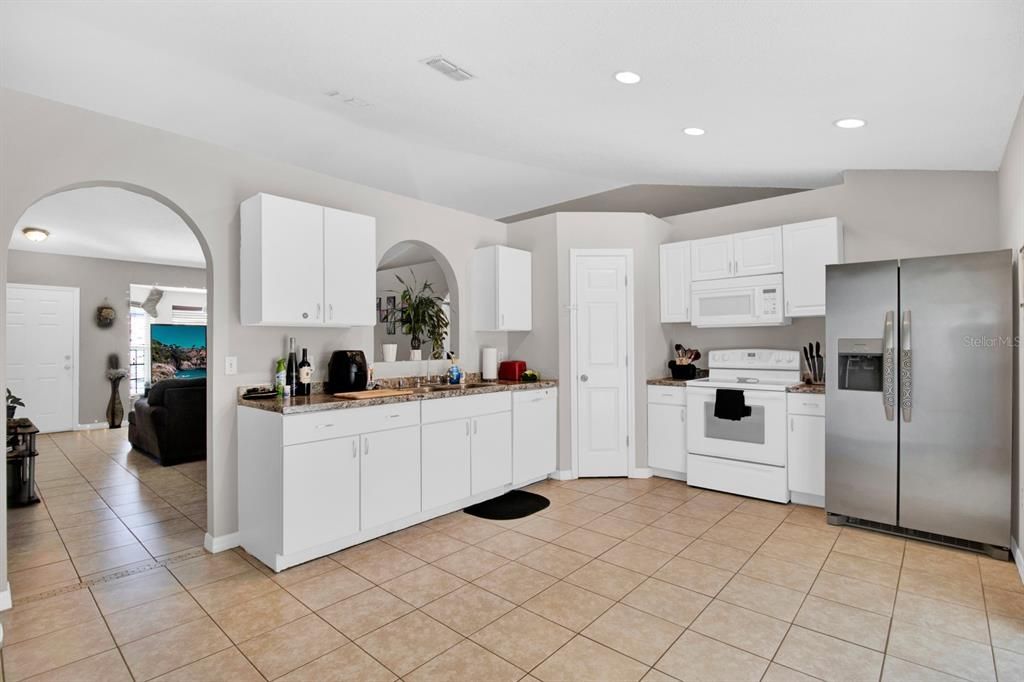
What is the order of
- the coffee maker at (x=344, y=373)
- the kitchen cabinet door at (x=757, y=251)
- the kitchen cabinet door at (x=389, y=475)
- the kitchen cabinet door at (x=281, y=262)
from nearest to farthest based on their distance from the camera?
1. the kitchen cabinet door at (x=281, y=262)
2. the kitchen cabinet door at (x=389, y=475)
3. the coffee maker at (x=344, y=373)
4. the kitchen cabinet door at (x=757, y=251)

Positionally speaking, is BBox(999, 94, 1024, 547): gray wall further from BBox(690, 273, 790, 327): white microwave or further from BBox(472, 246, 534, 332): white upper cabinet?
BBox(472, 246, 534, 332): white upper cabinet

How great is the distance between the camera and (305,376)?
348cm

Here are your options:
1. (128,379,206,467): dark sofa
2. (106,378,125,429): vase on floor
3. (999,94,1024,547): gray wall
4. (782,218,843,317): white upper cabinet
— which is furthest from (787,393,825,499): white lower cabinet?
(106,378,125,429): vase on floor

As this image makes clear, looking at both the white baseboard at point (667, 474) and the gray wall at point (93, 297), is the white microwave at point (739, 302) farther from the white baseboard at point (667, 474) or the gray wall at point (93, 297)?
the gray wall at point (93, 297)

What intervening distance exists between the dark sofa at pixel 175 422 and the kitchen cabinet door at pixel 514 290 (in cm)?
356

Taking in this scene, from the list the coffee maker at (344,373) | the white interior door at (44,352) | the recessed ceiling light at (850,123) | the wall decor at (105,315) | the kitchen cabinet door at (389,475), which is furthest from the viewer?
the wall decor at (105,315)

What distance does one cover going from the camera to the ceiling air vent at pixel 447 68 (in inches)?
104

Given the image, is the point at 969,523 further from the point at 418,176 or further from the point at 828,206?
the point at 418,176

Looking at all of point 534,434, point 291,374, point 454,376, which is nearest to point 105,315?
point 291,374

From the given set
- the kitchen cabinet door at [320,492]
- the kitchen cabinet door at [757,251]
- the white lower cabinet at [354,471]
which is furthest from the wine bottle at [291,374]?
the kitchen cabinet door at [757,251]

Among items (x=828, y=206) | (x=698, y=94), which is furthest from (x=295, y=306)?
(x=828, y=206)

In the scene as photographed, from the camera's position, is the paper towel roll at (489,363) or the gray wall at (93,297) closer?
the paper towel roll at (489,363)

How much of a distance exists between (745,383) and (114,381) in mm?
8498

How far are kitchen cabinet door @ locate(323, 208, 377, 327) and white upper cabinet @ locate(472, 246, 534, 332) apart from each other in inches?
50.0
